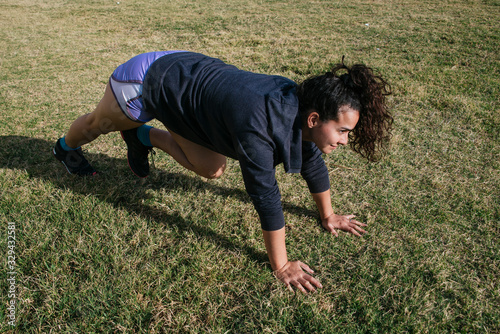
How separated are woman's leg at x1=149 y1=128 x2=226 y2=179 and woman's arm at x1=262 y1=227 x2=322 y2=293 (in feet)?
2.20

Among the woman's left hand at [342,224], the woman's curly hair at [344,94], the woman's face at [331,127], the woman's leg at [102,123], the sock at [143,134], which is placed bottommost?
the woman's left hand at [342,224]

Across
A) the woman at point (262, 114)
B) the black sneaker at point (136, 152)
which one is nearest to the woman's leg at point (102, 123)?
the woman at point (262, 114)

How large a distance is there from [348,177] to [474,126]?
1.57 m

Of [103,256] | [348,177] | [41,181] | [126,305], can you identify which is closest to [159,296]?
[126,305]

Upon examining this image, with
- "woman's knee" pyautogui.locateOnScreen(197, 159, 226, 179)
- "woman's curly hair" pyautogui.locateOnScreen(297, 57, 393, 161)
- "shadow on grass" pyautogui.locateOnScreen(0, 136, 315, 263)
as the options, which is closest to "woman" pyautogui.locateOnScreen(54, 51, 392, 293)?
"woman's curly hair" pyautogui.locateOnScreen(297, 57, 393, 161)

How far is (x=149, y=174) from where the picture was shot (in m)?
2.85

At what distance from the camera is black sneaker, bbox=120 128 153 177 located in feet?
8.07

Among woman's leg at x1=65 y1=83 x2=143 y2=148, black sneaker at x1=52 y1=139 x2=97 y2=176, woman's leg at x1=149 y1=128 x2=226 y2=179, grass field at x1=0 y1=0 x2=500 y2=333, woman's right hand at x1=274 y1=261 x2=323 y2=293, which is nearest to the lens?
grass field at x1=0 y1=0 x2=500 y2=333

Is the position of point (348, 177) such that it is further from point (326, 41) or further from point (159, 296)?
point (326, 41)

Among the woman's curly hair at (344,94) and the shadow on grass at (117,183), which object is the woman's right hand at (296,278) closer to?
the shadow on grass at (117,183)

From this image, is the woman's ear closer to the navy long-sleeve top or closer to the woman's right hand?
the navy long-sleeve top

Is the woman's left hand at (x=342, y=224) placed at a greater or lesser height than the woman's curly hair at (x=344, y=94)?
lesser

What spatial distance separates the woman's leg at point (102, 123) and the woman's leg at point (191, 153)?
0.31m

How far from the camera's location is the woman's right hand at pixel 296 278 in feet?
6.24
